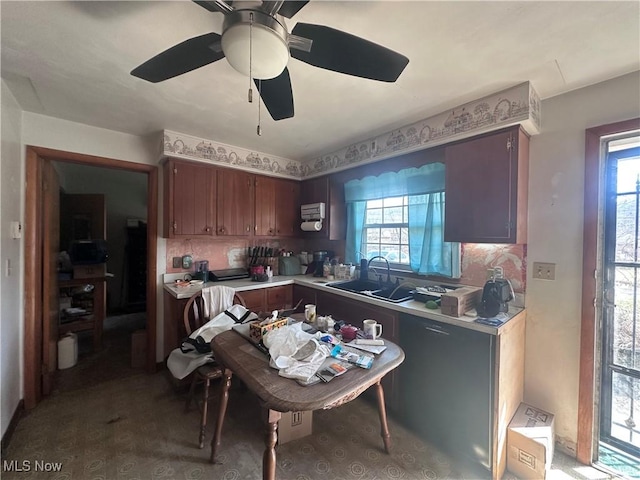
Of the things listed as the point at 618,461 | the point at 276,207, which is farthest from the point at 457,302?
the point at 276,207

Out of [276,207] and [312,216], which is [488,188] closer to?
[312,216]

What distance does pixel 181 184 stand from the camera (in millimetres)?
2551

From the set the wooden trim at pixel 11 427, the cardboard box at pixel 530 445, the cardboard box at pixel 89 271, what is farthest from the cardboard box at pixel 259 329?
the cardboard box at pixel 89 271

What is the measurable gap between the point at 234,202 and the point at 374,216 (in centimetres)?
160

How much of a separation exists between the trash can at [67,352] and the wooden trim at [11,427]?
731 mm

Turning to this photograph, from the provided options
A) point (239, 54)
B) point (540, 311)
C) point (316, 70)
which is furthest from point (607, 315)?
point (239, 54)

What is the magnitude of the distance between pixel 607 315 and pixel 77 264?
5217mm

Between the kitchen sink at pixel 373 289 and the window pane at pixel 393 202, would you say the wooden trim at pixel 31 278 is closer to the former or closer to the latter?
the kitchen sink at pixel 373 289

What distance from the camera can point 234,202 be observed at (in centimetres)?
291

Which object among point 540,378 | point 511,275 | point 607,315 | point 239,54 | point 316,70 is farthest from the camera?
point 511,275

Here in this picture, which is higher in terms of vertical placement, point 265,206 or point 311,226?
point 265,206

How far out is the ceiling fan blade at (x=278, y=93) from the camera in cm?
129

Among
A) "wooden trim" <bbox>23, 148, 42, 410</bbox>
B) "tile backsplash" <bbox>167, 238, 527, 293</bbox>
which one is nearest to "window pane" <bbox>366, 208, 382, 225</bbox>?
"tile backsplash" <bbox>167, 238, 527, 293</bbox>

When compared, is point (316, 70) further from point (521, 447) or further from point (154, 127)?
point (521, 447)
